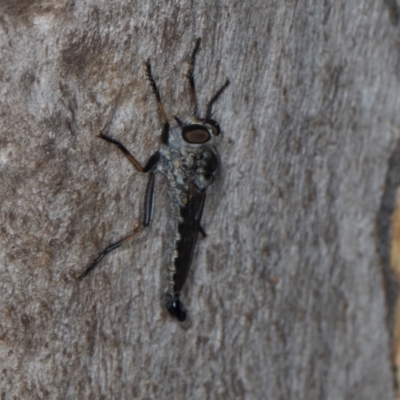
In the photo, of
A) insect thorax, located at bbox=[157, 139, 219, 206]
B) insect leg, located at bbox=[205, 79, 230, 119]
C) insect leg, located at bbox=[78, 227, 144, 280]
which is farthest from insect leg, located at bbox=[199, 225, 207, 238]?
insect leg, located at bbox=[205, 79, 230, 119]

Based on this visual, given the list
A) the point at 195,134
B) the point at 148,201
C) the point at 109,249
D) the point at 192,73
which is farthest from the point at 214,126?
the point at 109,249

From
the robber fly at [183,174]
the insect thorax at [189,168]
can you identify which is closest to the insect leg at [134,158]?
the robber fly at [183,174]

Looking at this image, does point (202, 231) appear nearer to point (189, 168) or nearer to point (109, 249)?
point (189, 168)

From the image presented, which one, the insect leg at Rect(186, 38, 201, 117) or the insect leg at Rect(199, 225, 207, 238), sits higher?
the insect leg at Rect(186, 38, 201, 117)

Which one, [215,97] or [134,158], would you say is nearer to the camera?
[134,158]

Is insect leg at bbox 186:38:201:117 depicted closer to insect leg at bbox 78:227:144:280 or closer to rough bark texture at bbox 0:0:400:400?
rough bark texture at bbox 0:0:400:400

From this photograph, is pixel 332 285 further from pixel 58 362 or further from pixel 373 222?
pixel 58 362

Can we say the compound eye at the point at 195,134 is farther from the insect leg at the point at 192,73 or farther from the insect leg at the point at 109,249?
the insect leg at the point at 109,249
